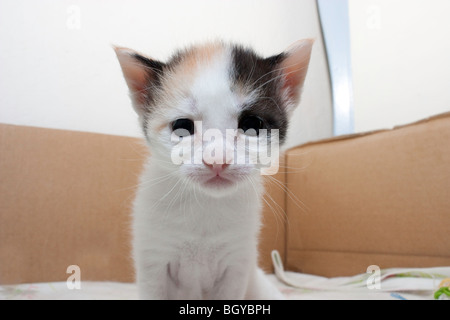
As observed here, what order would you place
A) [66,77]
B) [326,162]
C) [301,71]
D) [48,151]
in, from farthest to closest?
[326,162]
[48,151]
[66,77]
[301,71]

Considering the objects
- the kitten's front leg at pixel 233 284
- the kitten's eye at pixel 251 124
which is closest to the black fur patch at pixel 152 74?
the kitten's eye at pixel 251 124

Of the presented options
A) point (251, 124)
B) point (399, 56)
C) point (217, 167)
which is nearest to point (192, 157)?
point (217, 167)

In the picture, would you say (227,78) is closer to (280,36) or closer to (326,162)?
(280,36)

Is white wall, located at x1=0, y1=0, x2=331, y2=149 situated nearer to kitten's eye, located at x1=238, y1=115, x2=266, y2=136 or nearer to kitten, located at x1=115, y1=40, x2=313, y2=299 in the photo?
kitten, located at x1=115, y1=40, x2=313, y2=299

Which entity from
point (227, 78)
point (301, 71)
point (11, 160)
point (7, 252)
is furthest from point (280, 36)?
point (7, 252)

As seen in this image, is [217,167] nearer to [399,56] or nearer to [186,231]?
[186,231]

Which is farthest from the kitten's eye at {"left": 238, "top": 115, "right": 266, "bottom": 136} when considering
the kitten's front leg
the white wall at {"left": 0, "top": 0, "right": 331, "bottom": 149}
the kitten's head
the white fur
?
the kitten's front leg

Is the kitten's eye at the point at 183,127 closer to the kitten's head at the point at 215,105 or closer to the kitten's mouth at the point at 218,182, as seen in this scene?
the kitten's head at the point at 215,105
